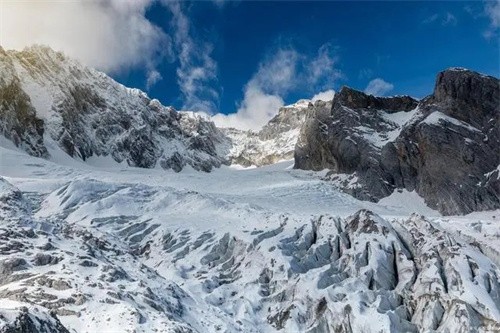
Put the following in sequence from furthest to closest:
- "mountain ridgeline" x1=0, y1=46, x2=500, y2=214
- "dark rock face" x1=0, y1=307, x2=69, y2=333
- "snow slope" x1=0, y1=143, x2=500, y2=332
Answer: "mountain ridgeline" x1=0, y1=46, x2=500, y2=214 → "snow slope" x1=0, y1=143, x2=500, y2=332 → "dark rock face" x1=0, y1=307, x2=69, y2=333

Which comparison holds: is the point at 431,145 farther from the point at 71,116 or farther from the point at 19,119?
the point at 71,116

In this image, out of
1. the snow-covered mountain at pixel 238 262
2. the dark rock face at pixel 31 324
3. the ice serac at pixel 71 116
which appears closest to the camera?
the dark rock face at pixel 31 324

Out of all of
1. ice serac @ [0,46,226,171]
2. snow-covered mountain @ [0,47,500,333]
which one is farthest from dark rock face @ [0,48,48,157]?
snow-covered mountain @ [0,47,500,333]

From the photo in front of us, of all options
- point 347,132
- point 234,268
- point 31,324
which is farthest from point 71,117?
point 31,324

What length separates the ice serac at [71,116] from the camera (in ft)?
499

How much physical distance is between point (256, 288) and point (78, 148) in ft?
380

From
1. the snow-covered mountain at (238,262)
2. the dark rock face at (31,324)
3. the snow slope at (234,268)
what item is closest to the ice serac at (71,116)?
the snow-covered mountain at (238,262)

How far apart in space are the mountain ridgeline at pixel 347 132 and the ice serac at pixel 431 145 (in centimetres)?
17

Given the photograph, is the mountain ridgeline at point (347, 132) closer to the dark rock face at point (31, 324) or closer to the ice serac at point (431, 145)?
the ice serac at point (431, 145)

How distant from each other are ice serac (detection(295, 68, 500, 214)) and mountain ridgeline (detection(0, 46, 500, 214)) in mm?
169

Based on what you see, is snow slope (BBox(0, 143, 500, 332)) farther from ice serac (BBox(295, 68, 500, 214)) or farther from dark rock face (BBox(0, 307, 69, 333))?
ice serac (BBox(295, 68, 500, 214))

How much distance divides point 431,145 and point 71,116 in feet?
327

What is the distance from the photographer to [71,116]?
552 ft

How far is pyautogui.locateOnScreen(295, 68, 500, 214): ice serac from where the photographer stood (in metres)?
98.8
